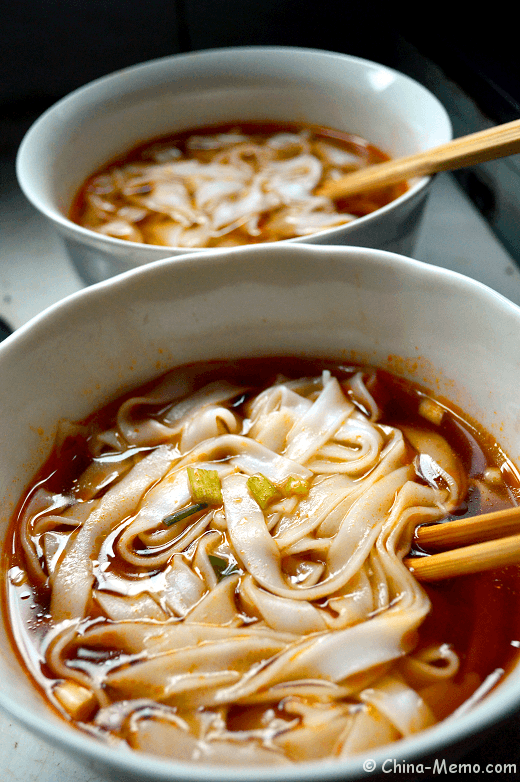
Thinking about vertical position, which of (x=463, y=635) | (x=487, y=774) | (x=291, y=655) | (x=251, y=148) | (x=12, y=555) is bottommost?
(x=487, y=774)

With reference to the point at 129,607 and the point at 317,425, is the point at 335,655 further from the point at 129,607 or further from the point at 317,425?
the point at 317,425

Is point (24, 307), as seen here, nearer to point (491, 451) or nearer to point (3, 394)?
point (3, 394)

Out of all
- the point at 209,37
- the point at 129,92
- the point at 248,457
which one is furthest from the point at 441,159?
the point at 209,37

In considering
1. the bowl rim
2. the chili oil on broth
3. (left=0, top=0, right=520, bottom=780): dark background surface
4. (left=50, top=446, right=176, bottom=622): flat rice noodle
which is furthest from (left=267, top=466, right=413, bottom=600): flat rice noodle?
(left=0, top=0, right=520, bottom=780): dark background surface

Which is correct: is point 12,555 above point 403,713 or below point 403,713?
above

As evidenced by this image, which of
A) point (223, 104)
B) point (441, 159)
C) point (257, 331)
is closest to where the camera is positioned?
point (257, 331)

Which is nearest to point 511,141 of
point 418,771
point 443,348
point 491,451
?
point 443,348

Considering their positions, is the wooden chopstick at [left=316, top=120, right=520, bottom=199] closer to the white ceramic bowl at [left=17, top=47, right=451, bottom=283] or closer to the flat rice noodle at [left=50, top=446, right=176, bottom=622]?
the white ceramic bowl at [left=17, top=47, right=451, bottom=283]
